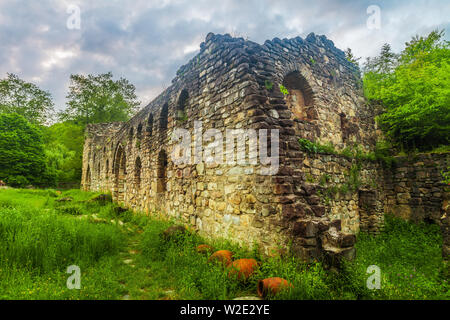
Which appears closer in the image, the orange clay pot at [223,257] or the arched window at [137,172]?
the orange clay pot at [223,257]

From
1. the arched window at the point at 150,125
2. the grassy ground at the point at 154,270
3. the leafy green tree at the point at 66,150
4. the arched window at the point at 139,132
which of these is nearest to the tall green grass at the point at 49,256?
the grassy ground at the point at 154,270

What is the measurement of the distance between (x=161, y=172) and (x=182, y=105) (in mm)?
2500

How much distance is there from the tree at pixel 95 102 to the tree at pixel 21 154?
9422mm

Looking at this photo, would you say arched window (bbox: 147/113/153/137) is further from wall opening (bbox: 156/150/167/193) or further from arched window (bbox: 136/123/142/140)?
wall opening (bbox: 156/150/167/193)

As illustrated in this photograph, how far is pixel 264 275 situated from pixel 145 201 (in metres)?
6.76

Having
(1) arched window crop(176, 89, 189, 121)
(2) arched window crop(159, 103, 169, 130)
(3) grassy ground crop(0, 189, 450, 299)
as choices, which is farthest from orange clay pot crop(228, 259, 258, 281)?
(2) arched window crop(159, 103, 169, 130)

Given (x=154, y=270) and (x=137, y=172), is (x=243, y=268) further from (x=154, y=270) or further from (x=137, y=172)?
(x=137, y=172)

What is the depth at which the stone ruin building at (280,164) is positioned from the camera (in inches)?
152

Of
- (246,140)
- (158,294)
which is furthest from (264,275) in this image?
(246,140)

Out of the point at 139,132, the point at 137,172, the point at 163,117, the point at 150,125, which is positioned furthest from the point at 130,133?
the point at 163,117

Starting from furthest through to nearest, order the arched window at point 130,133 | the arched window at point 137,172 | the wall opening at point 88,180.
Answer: the wall opening at point 88,180
the arched window at point 130,133
the arched window at point 137,172

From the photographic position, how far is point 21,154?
16266mm
